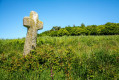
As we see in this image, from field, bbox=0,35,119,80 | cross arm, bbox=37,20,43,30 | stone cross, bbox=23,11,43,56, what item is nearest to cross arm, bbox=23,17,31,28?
stone cross, bbox=23,11,43,56

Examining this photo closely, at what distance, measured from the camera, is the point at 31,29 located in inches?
171

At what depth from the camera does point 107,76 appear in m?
2.65

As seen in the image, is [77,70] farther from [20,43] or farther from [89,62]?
[20,43]

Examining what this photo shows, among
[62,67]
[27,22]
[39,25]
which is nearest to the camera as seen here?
[62,67]

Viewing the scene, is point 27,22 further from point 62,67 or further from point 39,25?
point 62,67

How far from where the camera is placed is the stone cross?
4.22 metres

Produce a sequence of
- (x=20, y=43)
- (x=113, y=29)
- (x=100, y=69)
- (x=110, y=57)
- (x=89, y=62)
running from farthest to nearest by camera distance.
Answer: (x=113, y=29) → (x=20, y=43) → (x=110, y=57) → (x=89, y=62) → (x=100, y=69)

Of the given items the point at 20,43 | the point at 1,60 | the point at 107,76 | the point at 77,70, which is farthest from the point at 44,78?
the point at 20,43

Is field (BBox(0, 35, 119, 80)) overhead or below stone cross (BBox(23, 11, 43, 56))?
below

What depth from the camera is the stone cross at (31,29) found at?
4.22m

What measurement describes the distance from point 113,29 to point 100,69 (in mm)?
32118

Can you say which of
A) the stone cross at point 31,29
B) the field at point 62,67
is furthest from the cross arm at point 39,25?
the field at point 62,67

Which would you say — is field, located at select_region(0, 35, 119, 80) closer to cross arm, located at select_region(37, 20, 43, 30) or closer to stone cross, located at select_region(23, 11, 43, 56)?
stone cross, located at select_region(23, 11, 43, 56)

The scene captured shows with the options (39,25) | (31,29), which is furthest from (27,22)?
(39,25)
